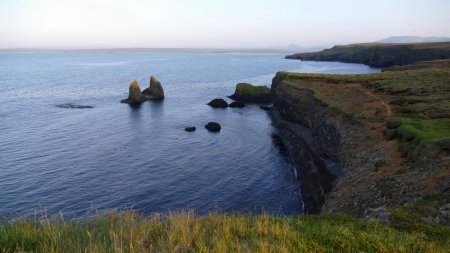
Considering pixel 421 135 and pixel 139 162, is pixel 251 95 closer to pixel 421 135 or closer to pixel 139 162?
pixel 139 162

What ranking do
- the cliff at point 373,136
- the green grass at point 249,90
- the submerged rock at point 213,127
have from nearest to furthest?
the cliff at point 373,136 < the submerged rock at point 213,127 < the green grass at point 249,90

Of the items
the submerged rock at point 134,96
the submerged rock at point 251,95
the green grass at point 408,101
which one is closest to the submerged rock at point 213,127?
the green grass at point 408,101

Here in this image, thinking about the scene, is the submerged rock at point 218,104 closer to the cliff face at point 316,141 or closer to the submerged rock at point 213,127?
the cliff face at point 316,141

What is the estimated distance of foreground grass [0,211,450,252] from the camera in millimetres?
8695

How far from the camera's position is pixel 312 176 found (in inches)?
1799

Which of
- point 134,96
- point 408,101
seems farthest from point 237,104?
point 408,101

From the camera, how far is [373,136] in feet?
119

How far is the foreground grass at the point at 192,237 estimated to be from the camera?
8.70m

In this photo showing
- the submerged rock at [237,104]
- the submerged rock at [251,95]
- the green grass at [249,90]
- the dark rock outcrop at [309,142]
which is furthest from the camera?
the green grass at [249,90]

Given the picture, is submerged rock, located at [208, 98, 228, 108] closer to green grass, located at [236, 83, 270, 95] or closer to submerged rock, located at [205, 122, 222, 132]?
green grass, located at [236, 83, 270, 95]

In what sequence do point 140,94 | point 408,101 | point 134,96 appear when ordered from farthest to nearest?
point 140,94 → point 134,96 → point 408,101

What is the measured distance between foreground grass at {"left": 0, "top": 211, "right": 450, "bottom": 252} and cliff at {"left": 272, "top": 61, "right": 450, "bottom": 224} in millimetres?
8103

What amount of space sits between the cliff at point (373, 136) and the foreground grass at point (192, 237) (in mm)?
8103

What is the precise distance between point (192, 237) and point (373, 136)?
102ft
